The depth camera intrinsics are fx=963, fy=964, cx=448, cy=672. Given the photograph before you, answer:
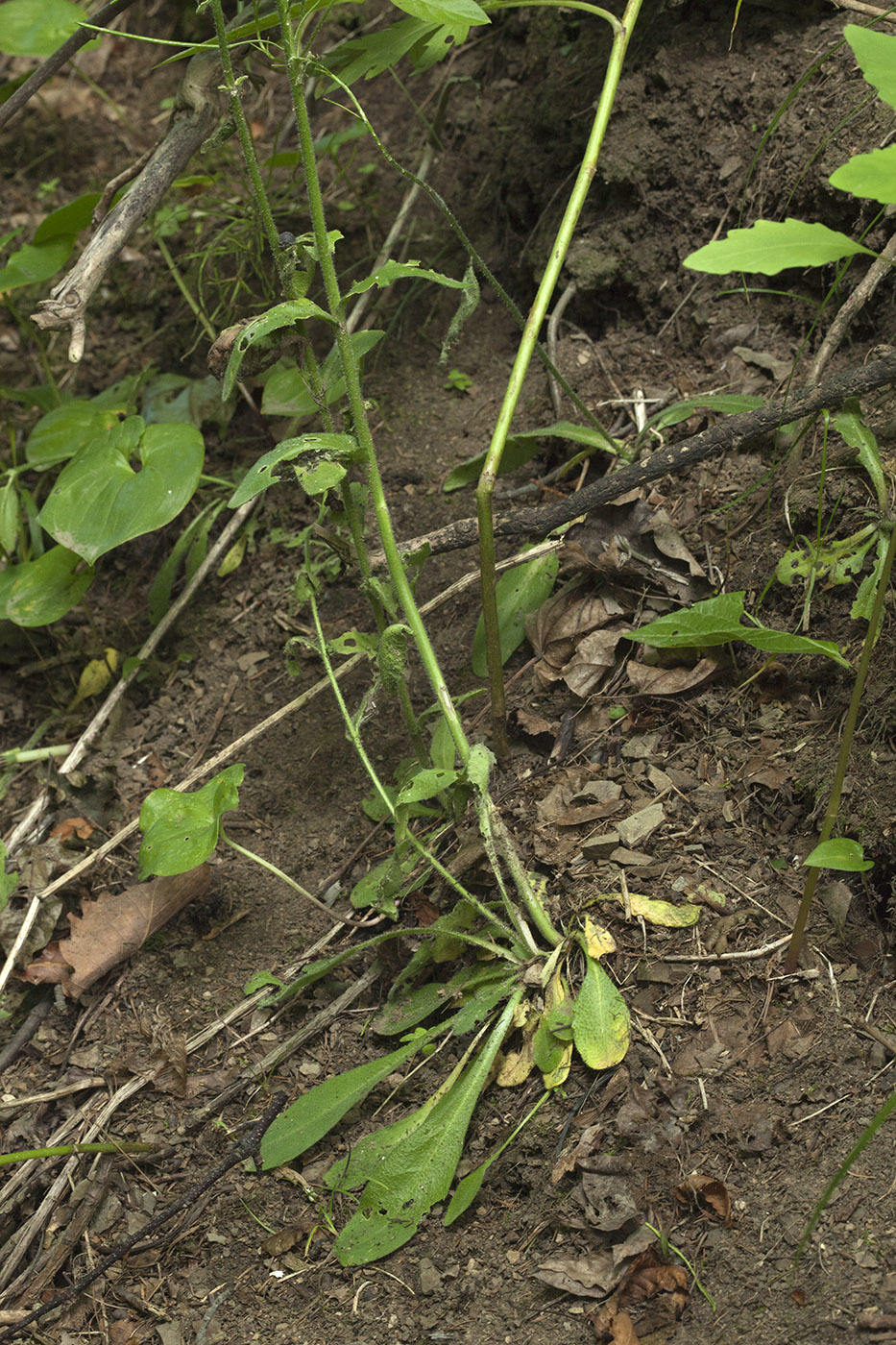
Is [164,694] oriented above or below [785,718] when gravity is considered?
below

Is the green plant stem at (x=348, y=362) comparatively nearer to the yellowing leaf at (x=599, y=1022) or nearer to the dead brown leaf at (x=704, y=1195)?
the yellowing leaf at (x=599, y=1022)

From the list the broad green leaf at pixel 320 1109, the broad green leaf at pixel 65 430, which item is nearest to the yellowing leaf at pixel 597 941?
Result: the broad green leaf at pixel 320 1109

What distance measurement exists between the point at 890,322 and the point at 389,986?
1.56 meters

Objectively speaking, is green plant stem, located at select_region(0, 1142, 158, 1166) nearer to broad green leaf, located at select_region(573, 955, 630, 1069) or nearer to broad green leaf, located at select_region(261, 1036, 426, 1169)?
broad green leaf, located at select_region(261, 1036, 426, 1169)

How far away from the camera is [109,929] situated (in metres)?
1.89

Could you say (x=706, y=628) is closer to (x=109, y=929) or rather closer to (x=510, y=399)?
(x=510, y=399)

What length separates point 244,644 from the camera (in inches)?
92.7

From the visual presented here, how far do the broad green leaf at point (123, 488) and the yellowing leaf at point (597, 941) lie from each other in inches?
48.5

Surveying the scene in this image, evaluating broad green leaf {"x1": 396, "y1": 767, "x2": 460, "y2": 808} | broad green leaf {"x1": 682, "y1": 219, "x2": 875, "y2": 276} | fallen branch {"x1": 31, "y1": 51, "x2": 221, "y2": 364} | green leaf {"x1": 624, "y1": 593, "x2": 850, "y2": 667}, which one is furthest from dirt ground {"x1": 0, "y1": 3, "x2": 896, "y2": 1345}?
broad green leaf {"x1": 682, "y1": 219, "x2": 875, "y2": 276}

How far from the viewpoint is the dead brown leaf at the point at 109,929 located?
6.10 ft

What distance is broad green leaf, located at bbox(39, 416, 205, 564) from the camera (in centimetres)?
210

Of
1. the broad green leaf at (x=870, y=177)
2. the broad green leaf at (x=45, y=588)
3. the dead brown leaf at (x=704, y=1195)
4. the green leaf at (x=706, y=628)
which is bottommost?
the dead brown leaf at (x=704, y=1195)

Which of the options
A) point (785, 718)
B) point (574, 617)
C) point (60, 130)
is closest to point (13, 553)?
point (574, 617)

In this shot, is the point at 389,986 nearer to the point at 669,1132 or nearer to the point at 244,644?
the point at 669,1132
